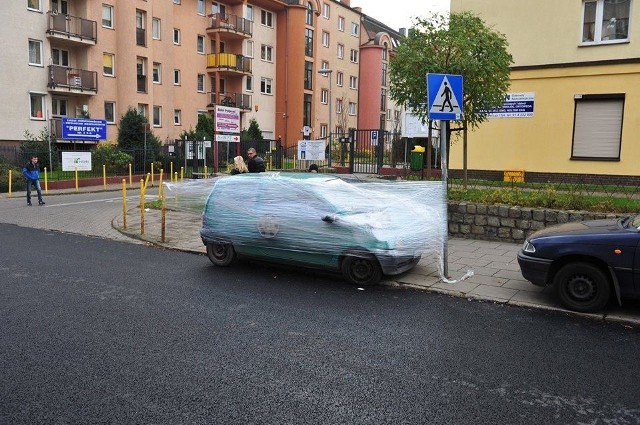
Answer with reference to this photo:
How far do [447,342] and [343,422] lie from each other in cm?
194

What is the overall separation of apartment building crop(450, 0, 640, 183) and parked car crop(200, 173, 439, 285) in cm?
1197

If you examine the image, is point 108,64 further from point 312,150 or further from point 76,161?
point 312,150

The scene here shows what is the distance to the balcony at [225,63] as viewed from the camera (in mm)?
42625

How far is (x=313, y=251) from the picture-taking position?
7.55m

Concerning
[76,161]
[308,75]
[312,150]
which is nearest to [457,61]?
[312,150]

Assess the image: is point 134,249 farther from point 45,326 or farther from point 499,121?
point 499,121

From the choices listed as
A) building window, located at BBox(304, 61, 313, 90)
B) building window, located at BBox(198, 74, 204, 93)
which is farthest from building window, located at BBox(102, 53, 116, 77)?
building window, located at BBox(304, 61, 313, 90)

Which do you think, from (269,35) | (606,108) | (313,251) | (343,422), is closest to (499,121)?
(606,108)

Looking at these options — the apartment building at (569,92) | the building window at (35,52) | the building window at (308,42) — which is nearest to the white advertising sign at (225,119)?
the apartment building at (569,92)

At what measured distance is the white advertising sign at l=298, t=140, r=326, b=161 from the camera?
24.9 metres

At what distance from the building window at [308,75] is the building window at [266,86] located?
11.5 feet

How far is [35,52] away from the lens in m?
30.9

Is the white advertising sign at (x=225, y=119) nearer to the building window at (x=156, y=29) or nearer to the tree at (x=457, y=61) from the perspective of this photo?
the tree at (x=457, y=61)

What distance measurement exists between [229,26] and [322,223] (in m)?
38.9
